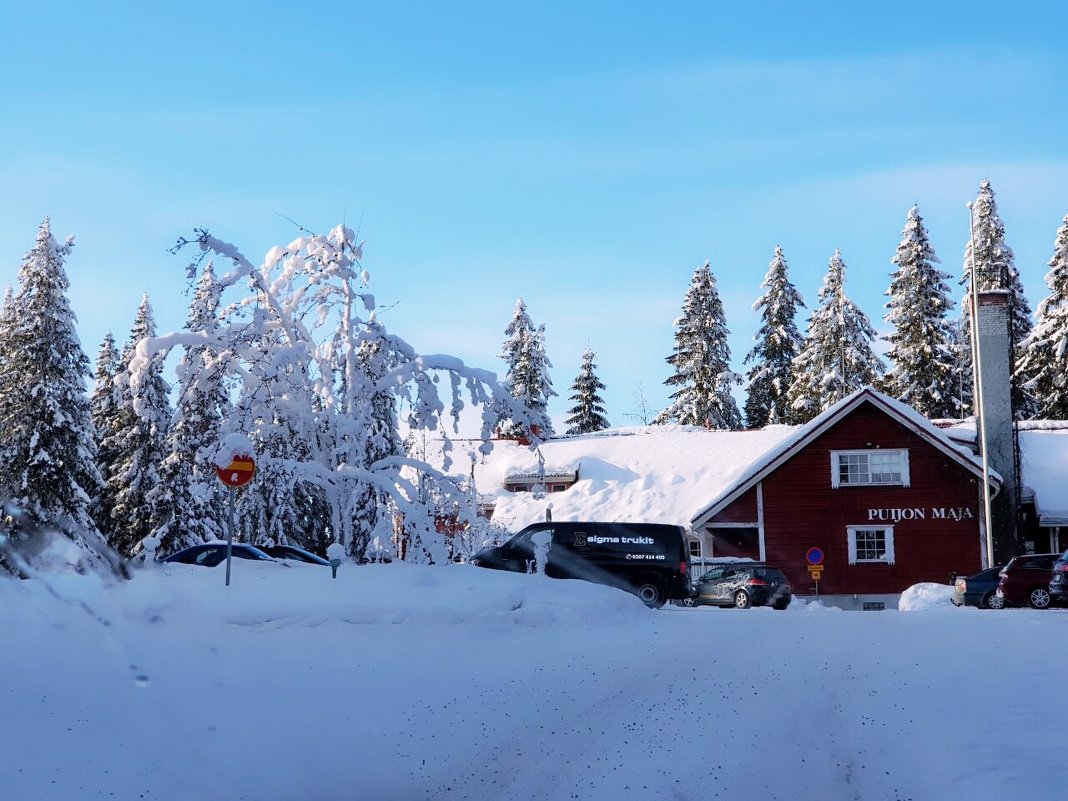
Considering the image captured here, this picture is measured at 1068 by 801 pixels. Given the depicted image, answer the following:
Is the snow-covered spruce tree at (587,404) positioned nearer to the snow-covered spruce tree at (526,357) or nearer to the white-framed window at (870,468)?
the snow-covered spruce tree at (526,357)

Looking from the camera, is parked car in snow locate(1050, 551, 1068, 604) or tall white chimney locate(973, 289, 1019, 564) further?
tall white chimney locate(973, 289, 1019, 564)

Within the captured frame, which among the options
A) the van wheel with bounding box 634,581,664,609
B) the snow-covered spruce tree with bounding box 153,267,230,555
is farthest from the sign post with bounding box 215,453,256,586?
the van wheel with bounding box 634,581,664,609

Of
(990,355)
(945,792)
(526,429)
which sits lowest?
(945,792)

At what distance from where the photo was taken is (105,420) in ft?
168

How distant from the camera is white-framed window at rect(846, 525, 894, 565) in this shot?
4453cm

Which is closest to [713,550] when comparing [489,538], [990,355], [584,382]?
[489,538]

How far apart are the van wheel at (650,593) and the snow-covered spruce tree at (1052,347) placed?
109 ft

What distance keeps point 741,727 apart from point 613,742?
1187mm

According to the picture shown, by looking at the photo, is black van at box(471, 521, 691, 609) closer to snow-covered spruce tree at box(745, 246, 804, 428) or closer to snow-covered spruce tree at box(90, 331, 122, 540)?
snow-covered spruce tree at box(90, 331, 122, 540)

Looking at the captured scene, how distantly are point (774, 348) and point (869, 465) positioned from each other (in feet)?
→ 87.9

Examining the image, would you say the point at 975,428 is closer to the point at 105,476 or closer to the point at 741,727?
the point at 105,476

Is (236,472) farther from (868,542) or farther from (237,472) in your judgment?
(868,542)

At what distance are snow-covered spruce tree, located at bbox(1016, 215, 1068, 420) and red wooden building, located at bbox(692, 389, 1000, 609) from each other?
14.6m

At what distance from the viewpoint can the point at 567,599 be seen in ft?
67.9
